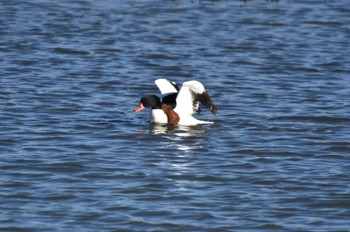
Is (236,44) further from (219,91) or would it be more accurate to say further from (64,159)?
(64,159)

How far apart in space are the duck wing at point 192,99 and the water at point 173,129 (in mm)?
371

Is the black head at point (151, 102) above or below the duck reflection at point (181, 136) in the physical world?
above

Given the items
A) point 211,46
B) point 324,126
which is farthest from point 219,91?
point 211,46

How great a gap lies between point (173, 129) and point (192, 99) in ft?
1.88

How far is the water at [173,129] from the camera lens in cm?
1081

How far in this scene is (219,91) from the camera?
17.5m

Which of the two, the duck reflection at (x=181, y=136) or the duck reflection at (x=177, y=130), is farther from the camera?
the duck reflection at (x=177, y=130)

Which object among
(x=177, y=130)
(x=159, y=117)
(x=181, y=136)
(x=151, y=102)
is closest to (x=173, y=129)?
(x=177, y=130)

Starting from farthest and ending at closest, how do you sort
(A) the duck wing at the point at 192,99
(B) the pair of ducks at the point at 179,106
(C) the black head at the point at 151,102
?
(C) the black head at the point at 151,102 < (B) the pair of ducks at the point at 179,106 < (A) the duck wing at the point at 192,99

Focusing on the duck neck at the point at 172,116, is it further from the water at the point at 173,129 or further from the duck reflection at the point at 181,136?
the water at the point at 173,129

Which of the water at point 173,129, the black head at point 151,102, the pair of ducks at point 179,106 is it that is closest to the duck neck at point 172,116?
the pair of ducks at point 179,106

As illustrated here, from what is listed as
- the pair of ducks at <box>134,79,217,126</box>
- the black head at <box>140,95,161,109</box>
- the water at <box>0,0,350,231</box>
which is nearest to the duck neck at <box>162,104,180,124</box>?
the pair of ducks at <box>134,79,217,126</box>

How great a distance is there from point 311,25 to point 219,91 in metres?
7.27

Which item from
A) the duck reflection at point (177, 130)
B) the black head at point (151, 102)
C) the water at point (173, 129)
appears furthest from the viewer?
the black head at point (151, 102)
